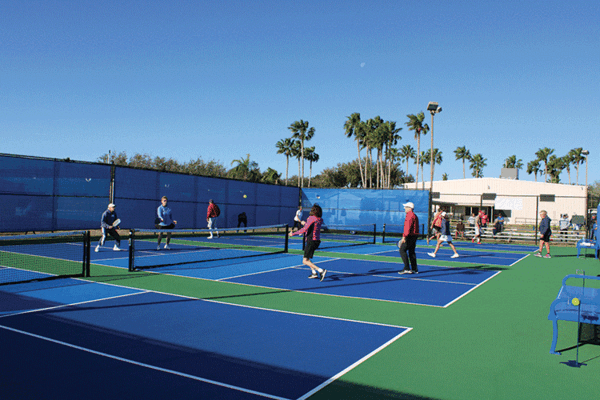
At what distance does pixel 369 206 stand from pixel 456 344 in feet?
77.8

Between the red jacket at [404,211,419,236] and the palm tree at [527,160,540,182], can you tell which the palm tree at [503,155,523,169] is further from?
the red jacket at [404,211,419,236]

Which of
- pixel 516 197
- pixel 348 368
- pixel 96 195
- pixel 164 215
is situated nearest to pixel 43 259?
pixel 164 215

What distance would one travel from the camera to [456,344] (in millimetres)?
6043

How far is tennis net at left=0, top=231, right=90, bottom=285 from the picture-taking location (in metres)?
10.3

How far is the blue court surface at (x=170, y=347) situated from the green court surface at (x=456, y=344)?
→ 0.32 m

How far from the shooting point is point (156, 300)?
8.18 meters

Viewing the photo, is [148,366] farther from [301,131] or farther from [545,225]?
[301,131]

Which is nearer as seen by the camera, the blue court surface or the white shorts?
the blue court surface

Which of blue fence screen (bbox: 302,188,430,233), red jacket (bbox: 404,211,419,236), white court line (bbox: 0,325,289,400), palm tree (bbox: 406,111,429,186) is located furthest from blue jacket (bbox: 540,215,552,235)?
palm tree (bbox: 406,111,429,186)

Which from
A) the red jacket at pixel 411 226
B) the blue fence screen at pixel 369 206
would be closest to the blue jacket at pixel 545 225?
the red jacket at pixel 411 226

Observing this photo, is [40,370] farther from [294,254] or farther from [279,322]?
[294,254]

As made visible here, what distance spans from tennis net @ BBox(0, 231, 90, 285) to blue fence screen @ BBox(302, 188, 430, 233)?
15.3 metres

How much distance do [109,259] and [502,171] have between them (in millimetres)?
60908

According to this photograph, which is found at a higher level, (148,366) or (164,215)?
(164,215)
